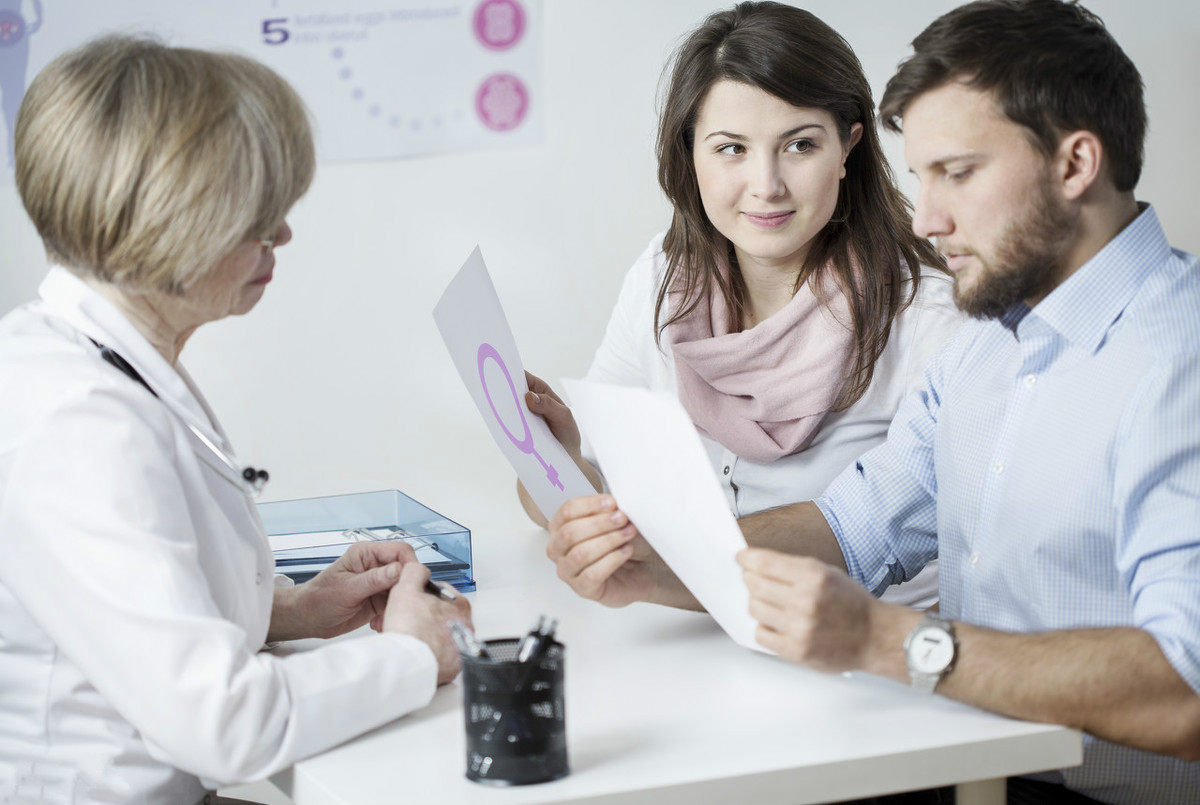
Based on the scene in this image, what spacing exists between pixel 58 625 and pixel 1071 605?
916 millimetres

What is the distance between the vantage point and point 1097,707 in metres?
0.93

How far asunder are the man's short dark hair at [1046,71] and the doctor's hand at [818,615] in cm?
49

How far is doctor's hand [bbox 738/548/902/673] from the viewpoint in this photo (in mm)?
965

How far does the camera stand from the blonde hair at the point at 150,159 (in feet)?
3.05

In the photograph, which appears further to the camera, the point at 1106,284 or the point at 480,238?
the point at 480,238

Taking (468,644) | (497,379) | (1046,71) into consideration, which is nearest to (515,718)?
(468,644)

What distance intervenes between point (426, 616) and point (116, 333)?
0.38 meters

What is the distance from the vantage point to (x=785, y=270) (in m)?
1.84

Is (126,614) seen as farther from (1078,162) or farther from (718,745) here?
(1078,162)

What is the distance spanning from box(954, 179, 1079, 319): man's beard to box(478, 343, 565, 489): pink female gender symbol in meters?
0.55

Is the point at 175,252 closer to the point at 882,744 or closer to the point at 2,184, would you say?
the point at 882,744

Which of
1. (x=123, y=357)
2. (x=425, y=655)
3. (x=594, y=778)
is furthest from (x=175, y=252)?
(x=594, y=778)

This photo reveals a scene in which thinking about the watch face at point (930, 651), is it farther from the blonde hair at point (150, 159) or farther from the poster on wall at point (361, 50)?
the poster on wall at point (361, 50)

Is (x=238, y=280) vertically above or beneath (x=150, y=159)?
beneath
